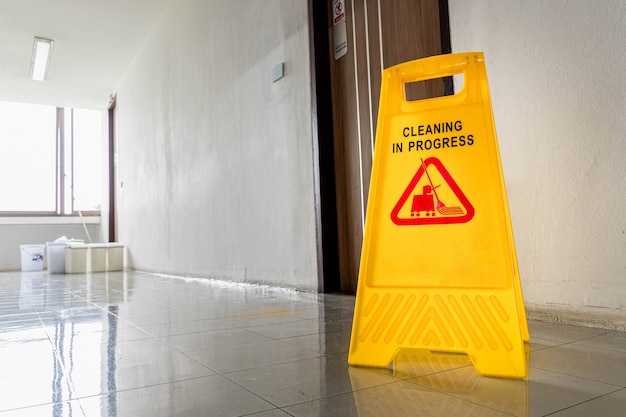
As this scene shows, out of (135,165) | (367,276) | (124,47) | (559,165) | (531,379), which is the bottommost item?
(531,379)

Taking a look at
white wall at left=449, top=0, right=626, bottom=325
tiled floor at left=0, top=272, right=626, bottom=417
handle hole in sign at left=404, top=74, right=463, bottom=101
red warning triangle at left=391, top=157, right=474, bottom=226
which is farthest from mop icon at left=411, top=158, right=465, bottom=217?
handle hole in sign at left=404, top=74, right=463, bottom=101

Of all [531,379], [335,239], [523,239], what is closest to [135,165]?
[335,239]

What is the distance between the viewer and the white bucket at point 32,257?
742cm

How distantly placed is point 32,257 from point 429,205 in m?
7.98

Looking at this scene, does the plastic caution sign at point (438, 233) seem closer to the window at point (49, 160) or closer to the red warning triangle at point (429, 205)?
the red warning triangle at point (429, 205)

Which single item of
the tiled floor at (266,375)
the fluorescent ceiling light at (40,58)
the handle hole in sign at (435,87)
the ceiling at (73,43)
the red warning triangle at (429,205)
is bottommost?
the tiled floor at (266,375)

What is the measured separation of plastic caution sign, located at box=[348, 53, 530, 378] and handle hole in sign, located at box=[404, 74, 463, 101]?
79 centimetres

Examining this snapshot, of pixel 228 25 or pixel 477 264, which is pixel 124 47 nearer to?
pixel 228 25

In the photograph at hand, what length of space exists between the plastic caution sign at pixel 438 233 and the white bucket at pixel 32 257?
7.83 m

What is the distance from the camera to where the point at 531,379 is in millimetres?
981

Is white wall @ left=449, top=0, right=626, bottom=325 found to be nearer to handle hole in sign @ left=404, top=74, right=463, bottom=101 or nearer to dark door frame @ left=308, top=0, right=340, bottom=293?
handle hole in sign @ left=404, top=74, right=463, bottom=101

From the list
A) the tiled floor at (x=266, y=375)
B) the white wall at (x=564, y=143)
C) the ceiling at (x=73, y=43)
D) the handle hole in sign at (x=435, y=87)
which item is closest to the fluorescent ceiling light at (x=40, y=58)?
the ceiling at (x=73, y=43)

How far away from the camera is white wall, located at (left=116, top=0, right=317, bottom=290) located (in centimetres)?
301

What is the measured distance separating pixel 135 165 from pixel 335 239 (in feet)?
15.7
